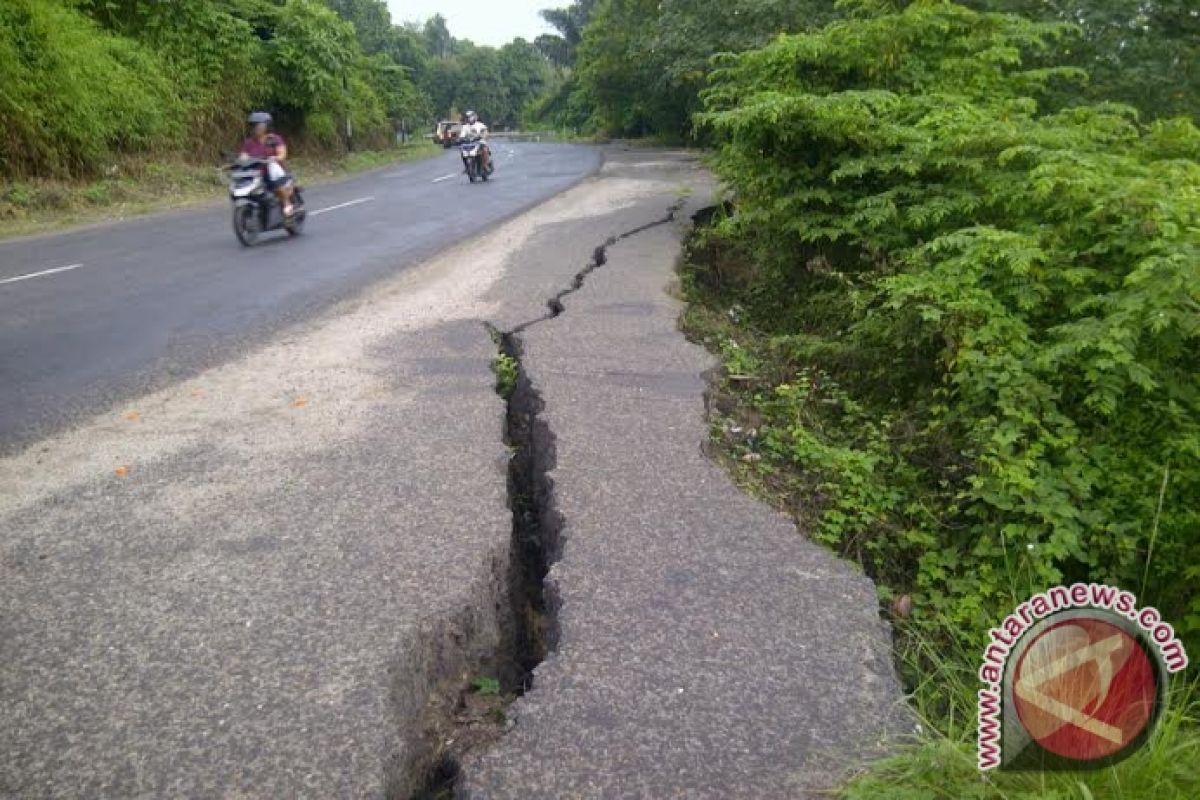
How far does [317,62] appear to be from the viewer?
71.4ft

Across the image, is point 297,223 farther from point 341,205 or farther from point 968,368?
point 968,368

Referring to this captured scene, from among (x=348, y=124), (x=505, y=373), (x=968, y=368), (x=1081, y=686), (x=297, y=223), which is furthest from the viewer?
(x=348, y=124)

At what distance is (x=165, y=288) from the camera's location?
7.41m

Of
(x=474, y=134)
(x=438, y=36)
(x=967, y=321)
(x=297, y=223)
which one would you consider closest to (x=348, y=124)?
(x=474, y=134)

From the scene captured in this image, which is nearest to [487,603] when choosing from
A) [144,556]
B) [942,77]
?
[144,556]

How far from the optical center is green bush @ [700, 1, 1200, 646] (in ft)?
10.6

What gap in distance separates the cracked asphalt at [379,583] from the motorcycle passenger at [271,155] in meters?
4.57

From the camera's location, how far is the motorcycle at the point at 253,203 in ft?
31.0

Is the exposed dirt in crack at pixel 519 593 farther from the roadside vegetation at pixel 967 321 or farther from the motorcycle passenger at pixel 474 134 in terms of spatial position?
the motorcycle passenger at pixel 474 134

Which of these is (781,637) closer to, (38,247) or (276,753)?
(276,753)

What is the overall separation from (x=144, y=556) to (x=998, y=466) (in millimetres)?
3243

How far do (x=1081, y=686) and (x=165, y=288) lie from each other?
25.5 feet

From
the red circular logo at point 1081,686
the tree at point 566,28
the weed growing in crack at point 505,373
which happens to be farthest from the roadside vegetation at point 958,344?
the tree at point 566,28

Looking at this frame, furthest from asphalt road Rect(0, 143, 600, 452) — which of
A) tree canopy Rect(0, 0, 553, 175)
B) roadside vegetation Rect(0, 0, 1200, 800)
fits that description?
tree canopy Rect(0, 0, 553, 175)
